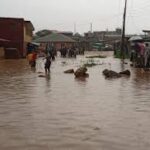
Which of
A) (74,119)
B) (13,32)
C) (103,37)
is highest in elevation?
(13,32)

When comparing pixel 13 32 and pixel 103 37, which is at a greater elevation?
pixel 13 32

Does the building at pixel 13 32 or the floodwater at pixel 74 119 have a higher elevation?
the building at pixel 13 32

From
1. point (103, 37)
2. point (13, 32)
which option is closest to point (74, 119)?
point (13, 32)

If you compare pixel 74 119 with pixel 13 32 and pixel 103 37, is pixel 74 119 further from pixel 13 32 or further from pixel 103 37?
pixel 103 37

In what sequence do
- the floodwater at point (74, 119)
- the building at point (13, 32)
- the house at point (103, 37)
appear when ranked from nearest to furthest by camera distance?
the floodwater at point (74, 119) → the building at point (13, 32) → the house at point (103, 37)

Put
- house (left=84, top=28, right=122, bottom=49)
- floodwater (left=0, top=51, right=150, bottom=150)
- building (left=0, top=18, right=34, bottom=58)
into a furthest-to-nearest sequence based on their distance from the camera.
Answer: house (left=84, top=28, right=122, bottom=49)
building (left=0, top=18, right=34, bottom=58)
floodwater (left=0, top=51, right=150, bottom=150)

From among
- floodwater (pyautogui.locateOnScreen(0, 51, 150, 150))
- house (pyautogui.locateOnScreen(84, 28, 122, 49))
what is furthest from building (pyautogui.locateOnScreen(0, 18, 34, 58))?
house (pyautogui.locateOnScreen(84, 28, 122, 49))

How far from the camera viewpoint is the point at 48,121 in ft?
31.2

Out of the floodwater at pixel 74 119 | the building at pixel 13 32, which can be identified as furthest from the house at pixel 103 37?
the floodwater at pixel 74 119

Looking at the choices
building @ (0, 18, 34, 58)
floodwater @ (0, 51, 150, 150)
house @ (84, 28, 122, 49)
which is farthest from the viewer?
house @ (84, 28, 122, 49)

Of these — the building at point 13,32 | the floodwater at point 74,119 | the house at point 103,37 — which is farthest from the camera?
the house at point 103,37

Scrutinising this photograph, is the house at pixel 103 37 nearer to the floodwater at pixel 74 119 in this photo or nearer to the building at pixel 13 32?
the building at pixel 13 32

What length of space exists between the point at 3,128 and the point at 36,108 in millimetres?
2698

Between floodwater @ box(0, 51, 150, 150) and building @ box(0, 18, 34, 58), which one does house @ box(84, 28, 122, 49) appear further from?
floodwater @ box(0, 51, 150, 150)
